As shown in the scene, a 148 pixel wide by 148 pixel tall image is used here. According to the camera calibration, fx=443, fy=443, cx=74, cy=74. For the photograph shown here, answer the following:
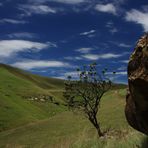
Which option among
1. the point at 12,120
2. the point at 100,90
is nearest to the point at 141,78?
the point at 100,90

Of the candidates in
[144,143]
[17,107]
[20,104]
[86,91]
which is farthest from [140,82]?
[20,104]

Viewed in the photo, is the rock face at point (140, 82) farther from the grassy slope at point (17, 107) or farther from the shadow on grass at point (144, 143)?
the grassy slope at point (17, 107)

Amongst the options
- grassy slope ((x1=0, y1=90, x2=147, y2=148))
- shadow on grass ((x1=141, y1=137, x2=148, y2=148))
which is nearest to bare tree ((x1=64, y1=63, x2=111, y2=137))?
grassy slope ((x1=0, y1=90, x2=147, y2=148))

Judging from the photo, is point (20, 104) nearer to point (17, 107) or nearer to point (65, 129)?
point (17, 107)

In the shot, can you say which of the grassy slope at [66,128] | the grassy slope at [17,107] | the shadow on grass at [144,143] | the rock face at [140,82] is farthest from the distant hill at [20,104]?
the rock face at [140,82]

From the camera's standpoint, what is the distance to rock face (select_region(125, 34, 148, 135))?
1148 cm

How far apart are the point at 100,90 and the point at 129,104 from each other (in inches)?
1618

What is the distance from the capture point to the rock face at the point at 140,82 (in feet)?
37.7

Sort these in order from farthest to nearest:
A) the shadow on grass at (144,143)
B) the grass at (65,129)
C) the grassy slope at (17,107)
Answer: the grassy slope at (17,107) → the grass at (65,129) → the shadow on grass at (144,143)

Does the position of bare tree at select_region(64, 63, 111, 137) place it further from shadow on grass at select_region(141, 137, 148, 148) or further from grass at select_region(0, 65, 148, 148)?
shadow on grass at select_region(141, 137, 148, 148)

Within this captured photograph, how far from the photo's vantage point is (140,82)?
11.5m

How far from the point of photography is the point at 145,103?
11781mm

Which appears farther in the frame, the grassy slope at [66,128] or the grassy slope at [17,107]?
the grassy slope at [17,107]

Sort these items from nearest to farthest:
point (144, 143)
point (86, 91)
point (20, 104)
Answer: point (144, 143)
point (86, 91)
point (20, 104)
